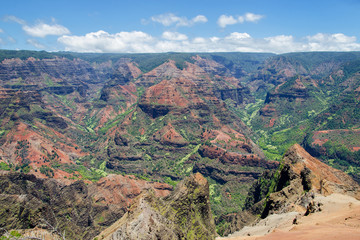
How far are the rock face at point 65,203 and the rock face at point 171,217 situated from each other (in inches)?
748

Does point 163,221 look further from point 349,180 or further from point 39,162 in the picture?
point 39,162

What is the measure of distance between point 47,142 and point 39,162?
93.4 ft

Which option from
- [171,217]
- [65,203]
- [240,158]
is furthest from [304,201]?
[240,158]

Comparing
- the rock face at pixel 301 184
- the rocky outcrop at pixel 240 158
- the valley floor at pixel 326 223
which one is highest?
the valley floor at pixel 326 223

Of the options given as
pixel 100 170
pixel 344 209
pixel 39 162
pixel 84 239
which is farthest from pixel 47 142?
pixel 344 209

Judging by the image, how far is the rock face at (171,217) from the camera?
49.0 metres

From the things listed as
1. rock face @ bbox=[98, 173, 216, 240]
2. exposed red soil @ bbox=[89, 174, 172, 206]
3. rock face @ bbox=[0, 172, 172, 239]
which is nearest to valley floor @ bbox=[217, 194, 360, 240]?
rock face @ bbox=[98, 173, 216, 240]

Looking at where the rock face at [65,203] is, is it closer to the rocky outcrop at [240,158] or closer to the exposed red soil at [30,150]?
the rocky outcrop at [240,158]

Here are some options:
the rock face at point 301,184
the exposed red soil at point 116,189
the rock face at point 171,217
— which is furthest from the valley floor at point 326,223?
the exposed red soil at point 116,189

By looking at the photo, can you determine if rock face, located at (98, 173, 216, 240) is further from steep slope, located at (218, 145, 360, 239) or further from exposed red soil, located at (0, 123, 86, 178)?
exposed red soil, located at (0, 123, 86, 178)

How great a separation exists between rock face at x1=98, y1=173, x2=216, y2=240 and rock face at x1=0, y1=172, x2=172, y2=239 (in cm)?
1899

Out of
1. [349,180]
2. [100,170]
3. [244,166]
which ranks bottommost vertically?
[100,170]

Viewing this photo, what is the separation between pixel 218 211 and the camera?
5276 inches

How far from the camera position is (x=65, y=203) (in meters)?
93.8
